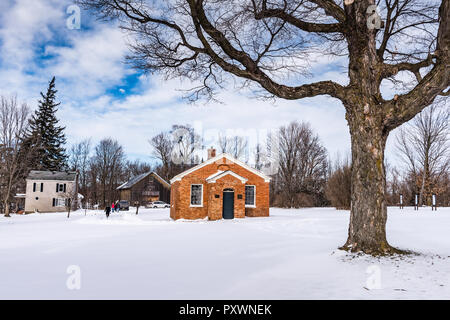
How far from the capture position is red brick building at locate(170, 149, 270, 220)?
22016mm

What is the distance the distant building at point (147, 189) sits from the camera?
50844 millimetres

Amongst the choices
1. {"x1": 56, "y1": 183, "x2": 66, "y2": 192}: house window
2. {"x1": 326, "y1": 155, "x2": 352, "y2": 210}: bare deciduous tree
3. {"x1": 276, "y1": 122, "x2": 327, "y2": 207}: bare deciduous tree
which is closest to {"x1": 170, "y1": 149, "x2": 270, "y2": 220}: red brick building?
{"x1": 326, "y1": 155, "x2": 352, "y2": 210}: bare deciduous tree

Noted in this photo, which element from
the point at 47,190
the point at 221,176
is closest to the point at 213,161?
the point at 221,176

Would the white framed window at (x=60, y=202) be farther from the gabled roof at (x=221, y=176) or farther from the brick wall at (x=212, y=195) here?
the gabled roof at (x=221, y=176)

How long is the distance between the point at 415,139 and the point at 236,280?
33384mm

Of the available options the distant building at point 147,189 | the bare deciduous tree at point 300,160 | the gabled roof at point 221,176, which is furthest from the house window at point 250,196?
the distant building at point 147,189

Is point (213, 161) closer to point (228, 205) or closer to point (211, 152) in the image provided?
point (211, 152)

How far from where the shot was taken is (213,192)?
72.0 feet

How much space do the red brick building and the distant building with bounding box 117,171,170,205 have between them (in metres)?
29.0

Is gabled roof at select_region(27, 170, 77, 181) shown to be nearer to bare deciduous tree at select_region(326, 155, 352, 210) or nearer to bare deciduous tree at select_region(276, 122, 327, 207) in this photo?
bare deciduous tree at select_region(276, 122, 327, 207)

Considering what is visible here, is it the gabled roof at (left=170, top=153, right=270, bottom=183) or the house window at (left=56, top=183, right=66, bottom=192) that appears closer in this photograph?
the gabled roof at (left=170, top=153, right=270, bottom=183)

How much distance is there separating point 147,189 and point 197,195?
30470 mm
